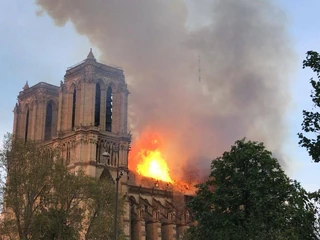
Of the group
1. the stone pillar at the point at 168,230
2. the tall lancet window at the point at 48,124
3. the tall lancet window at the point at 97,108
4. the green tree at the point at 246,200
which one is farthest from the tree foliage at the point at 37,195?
the tall lancet window at the point at 48,124

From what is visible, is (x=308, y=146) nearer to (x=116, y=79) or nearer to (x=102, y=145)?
(x=102, y=145)

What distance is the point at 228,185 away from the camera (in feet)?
133

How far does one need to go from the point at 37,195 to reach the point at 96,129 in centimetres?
3761

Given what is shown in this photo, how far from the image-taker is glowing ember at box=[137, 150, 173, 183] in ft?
327

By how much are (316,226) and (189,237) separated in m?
12.5

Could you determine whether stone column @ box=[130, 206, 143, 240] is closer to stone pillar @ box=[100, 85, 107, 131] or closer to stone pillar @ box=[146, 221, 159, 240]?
stone pillar @ box=[146, 221, 159, 240]

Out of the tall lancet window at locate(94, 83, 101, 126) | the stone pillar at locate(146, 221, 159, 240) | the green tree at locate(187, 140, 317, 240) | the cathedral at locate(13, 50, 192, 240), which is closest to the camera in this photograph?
the green tree at locate(187, 140, 317, 240)

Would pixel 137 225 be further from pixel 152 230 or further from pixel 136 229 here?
pixel 152 230

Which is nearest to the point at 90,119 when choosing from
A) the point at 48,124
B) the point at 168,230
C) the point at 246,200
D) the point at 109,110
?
the point at 109,110

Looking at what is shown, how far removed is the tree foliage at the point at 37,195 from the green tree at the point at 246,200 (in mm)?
10401

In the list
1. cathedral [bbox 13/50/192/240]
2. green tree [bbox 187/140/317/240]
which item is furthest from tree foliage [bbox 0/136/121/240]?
cathedral [bbox 13/50/192/240]

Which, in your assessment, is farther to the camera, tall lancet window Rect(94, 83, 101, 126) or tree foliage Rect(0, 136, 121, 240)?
tall lancet window Rect(94, 83, 101, 126)

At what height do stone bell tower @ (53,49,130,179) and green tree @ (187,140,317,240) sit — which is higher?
stone bell tower @ (53,49,130,179)

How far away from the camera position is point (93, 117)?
265ft
